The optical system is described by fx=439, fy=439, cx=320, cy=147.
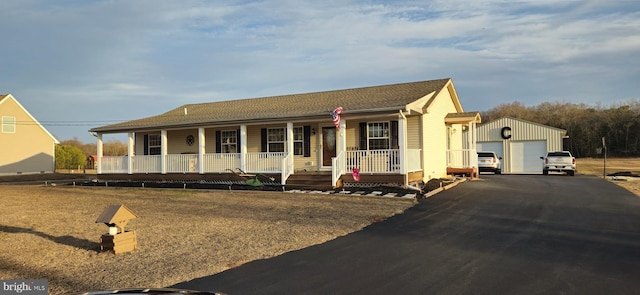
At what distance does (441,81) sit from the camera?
1930 centimetres

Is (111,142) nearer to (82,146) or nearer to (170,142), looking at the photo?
(82,146)

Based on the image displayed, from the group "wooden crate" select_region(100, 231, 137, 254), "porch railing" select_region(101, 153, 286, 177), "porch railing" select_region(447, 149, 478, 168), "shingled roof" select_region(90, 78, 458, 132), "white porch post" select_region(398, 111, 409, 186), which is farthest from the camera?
"porch railing" select_region(447, 149, 478, 168)

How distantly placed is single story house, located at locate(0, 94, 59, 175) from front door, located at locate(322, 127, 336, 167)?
2718 cm

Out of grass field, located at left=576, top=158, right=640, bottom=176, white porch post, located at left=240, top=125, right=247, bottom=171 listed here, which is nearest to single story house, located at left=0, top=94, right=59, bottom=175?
white porch post, located at left=240, top=125, right=247, bottom=171

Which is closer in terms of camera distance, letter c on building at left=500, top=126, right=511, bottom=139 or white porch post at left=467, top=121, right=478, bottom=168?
white porch post at left=467, top=121, right=478, bottom=168

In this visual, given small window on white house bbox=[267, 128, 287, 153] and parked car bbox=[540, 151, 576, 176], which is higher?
small window on white house bbox=[267, 128, 287, 153]

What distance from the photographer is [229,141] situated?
65.3ft

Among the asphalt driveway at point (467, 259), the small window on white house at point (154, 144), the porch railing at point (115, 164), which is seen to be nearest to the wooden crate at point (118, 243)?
the asphalt driveway at point (467, 259)

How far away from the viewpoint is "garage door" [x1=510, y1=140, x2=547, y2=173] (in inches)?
1185

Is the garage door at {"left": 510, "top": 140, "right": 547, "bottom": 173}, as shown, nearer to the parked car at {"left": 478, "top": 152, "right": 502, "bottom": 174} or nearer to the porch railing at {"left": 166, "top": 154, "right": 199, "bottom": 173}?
the parked car at {"left": 478, "top": 152, "right": 502, "bottom": 174}

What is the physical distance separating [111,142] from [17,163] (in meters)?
21.0

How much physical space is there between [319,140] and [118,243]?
11602mm

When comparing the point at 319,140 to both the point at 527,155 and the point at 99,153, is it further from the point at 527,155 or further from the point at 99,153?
the point at 527,155

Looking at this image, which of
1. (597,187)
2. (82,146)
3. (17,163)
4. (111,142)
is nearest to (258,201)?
(597,187)
